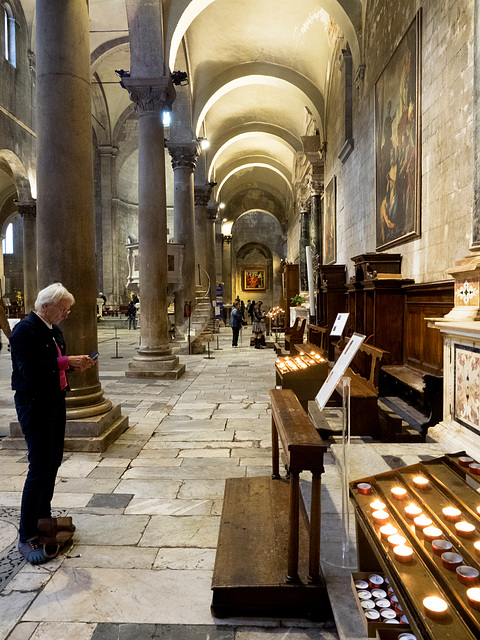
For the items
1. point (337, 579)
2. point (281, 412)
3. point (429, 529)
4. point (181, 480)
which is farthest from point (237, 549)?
point (181, 480)

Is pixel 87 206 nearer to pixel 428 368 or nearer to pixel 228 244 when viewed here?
pixel 428 368

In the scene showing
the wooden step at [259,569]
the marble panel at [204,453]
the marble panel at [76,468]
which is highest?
the wooden step at [259,569]

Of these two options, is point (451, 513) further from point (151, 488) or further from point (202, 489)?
point (151, 488)

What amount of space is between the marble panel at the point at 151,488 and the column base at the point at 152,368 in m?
4.73

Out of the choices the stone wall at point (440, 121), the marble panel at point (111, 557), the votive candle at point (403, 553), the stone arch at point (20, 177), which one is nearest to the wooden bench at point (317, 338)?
the stone wall at point (440, 121)

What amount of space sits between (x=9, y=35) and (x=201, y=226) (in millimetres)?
9005

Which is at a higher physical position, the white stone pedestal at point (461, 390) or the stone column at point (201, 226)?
the stone column at point (201, 226)

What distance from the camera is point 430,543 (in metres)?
1.68

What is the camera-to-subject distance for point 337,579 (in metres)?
2.27

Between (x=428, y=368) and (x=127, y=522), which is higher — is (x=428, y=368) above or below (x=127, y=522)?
above

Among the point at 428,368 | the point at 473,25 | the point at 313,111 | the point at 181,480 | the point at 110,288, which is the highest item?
the point at 313,111

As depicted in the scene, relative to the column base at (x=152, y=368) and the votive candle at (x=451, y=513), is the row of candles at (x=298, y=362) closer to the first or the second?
the column base at (x=152, y=368)

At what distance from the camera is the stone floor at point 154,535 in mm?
2107

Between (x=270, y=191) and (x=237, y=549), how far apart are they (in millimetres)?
33041
